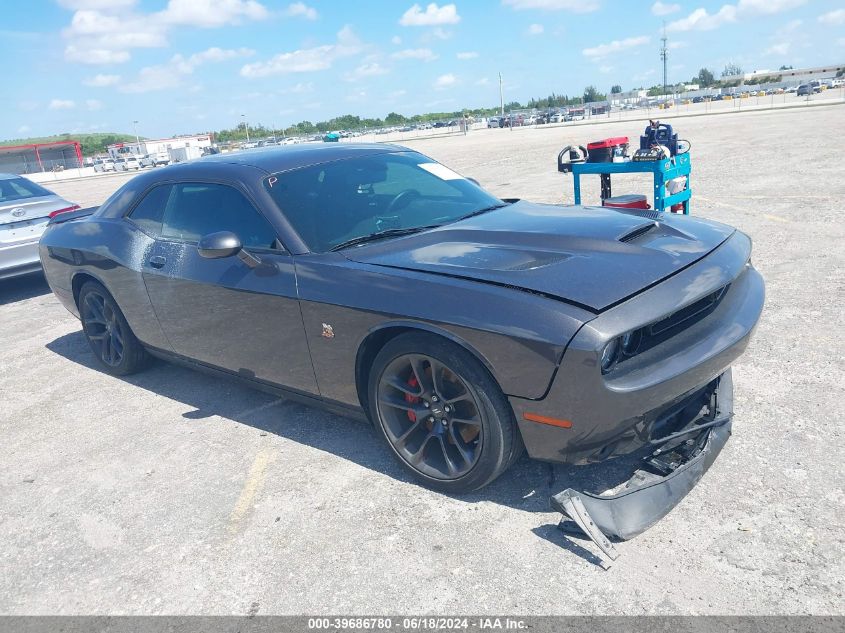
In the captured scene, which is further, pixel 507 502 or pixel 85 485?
pixel 85 485

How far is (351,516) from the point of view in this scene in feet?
9.89

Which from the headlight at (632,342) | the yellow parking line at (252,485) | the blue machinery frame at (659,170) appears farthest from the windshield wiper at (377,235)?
the blue machinery frame at (659,170)

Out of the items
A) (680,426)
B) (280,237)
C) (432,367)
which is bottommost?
(680,426)

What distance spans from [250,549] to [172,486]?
83 cm

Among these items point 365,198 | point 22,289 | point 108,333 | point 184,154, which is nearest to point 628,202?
point 365,198

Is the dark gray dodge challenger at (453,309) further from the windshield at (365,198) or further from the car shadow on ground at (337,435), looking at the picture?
the car shadow on ground at (337,435)

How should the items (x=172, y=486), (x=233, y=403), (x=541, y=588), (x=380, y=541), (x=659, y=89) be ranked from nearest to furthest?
(x=541, y=588) → (x=380, y=541) → (x=172, y=486) → (x=233, y=403) → (x=659, y=89)

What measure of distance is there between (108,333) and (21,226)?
12.0 feet

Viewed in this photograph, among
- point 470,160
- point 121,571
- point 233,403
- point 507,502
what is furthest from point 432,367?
point 470,160

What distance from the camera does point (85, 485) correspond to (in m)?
3.58

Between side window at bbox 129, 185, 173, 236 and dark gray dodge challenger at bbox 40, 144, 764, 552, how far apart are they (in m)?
0.02

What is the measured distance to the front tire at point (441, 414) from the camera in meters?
2.73

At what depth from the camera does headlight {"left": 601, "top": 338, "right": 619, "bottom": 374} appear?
97.4 inches

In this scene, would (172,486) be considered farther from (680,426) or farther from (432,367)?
(680,426)
